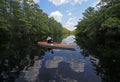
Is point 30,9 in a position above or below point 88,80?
above

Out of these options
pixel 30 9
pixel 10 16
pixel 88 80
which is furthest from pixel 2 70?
pixel 30 9

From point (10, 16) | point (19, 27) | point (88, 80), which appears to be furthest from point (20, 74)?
point (19, 27)

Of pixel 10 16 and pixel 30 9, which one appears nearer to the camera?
pixel 10 16

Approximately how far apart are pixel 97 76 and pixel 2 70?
848 cm

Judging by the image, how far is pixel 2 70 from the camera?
2023 cm

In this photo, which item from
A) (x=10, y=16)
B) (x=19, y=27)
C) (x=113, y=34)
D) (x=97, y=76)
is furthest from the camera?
(x=19, y=27)

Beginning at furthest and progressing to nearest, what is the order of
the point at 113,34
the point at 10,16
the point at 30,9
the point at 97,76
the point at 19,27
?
the point at 30,9
the point at 19,27
the point at 10,16
the point at 113,34
the point at 97,76

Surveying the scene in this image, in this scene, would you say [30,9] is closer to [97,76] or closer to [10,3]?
[10,3]

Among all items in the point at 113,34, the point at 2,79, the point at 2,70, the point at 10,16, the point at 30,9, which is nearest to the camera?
the point at 2,79

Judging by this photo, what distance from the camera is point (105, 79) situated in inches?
677

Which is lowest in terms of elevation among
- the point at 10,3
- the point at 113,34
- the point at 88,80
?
the point at 88,80

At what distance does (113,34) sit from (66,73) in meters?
20.7

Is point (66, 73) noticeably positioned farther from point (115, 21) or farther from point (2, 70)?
point (115, 21)

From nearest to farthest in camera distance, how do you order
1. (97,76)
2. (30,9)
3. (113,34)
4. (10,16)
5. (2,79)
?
(2,79)
(97,76)
(113,34)
(10,16)
(30,9)
